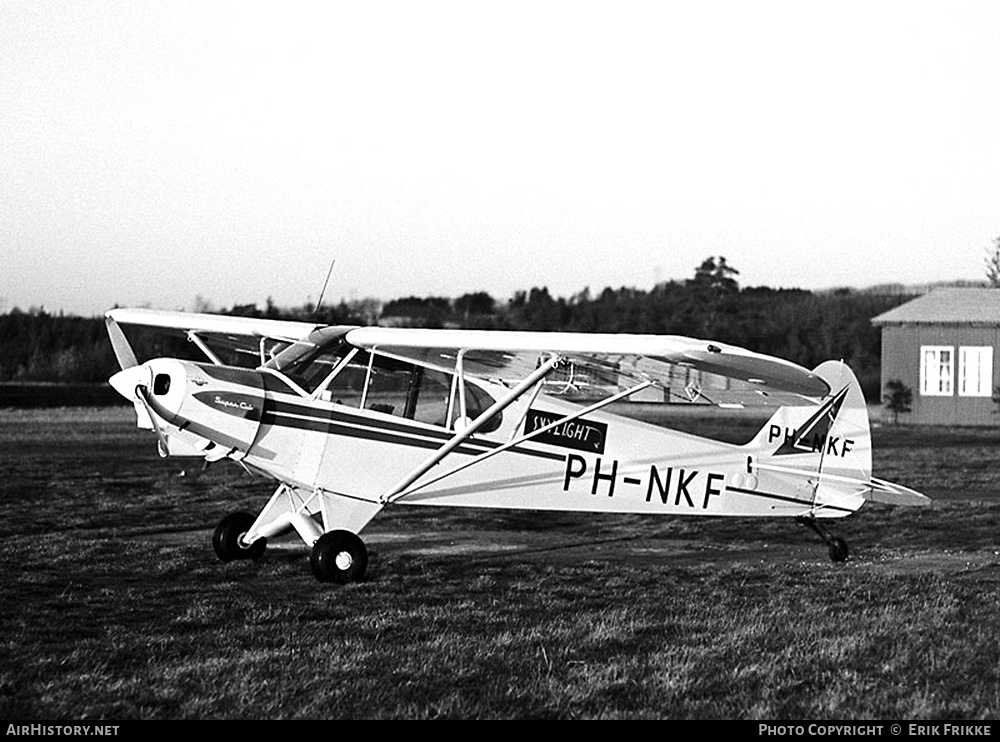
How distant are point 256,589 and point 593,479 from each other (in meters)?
3.54

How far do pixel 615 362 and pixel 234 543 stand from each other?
12.8 feet

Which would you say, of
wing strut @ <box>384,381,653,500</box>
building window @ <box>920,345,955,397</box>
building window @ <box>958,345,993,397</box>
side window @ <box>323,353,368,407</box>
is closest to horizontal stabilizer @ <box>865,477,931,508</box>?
wing strut @ <box>384,381,653,500</box>

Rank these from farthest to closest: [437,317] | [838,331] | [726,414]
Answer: [838,331] < [437,317] < [726,414]

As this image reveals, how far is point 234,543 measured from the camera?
12.4m

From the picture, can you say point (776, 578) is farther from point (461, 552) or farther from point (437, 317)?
point (437, 317)

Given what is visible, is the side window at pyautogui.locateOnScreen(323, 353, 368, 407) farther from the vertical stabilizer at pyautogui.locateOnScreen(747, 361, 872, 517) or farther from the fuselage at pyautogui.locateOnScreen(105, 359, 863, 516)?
the vertical stabilizer at pyautogui.locateOnScreen(747, 361, 872, 517)

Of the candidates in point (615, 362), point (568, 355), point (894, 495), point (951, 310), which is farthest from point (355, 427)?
point (951, 310)

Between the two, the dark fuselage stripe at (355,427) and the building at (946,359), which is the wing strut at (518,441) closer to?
the dark fuselage stripe at (355,427)

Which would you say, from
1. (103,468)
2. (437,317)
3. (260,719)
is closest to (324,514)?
(260,719)

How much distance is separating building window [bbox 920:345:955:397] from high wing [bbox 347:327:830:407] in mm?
30293

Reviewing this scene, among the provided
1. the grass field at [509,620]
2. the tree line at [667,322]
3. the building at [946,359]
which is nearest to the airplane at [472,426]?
the grass field at [509,620]

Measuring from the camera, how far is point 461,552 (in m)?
13.7

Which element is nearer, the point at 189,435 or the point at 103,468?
the point at 189,435

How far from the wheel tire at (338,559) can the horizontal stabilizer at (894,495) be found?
5.28 m
